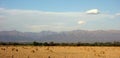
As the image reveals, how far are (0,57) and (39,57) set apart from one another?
16.4 ft

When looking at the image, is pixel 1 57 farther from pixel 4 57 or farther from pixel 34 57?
pixel 34 57

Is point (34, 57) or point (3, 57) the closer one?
point (3, 57)

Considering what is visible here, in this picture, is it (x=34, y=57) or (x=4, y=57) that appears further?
(x=34, y=57)

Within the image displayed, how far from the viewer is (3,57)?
119 feet

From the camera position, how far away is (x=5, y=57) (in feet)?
119

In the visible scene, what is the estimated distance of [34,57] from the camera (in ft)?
126

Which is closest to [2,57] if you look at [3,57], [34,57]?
[3,57]

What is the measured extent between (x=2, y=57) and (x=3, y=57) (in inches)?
4.3

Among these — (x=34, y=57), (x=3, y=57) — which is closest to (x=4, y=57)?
(x=3, y=57)

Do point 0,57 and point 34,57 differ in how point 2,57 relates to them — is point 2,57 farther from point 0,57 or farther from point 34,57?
point 34,57

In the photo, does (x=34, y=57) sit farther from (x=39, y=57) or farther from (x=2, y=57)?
(x=2, y=57)

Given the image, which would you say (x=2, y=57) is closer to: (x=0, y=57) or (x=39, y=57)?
(x=0, y=57)

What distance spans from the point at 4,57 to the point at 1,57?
324 millimetres

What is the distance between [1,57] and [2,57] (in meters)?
0.13
